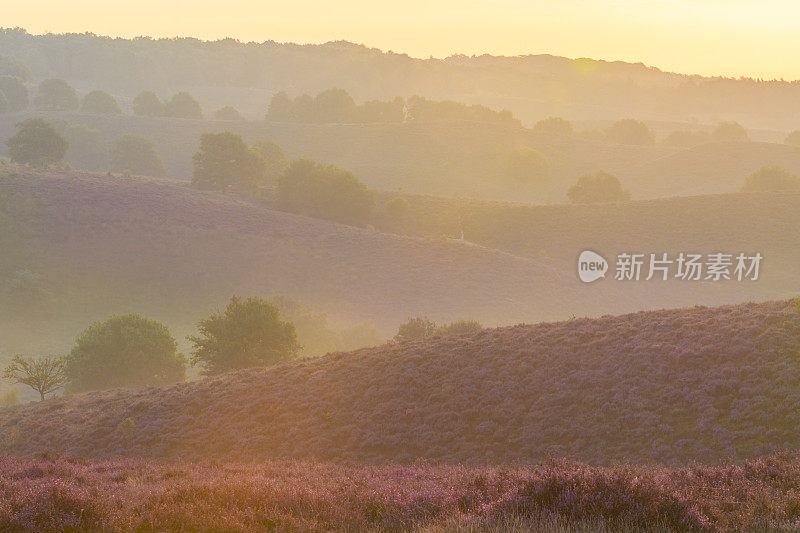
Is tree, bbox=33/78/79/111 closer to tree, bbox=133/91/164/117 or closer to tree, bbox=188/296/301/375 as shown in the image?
tree, bbox=133/91/164/117

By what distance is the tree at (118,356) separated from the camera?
44.8m

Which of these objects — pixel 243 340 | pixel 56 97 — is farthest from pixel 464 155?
pixel 243 340

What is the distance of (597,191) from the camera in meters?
118

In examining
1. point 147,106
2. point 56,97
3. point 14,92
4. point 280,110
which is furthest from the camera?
point 280,110

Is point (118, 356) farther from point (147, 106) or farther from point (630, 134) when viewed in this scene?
point (630, 134)

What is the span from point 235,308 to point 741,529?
3952 cm

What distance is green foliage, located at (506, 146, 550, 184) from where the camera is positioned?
5802 inches

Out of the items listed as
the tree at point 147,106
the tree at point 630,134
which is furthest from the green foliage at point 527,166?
the tree at point 147,106

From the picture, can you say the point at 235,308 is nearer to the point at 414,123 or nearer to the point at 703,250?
the point at 703,250

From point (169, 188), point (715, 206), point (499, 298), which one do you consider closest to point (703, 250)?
point (715, 206)

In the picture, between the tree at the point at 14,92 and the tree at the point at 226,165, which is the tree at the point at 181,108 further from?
the tree at the point at 226,165

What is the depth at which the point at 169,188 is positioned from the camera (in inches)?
4006

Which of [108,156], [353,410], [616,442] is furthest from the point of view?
[108,156]

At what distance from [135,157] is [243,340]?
112 meters
